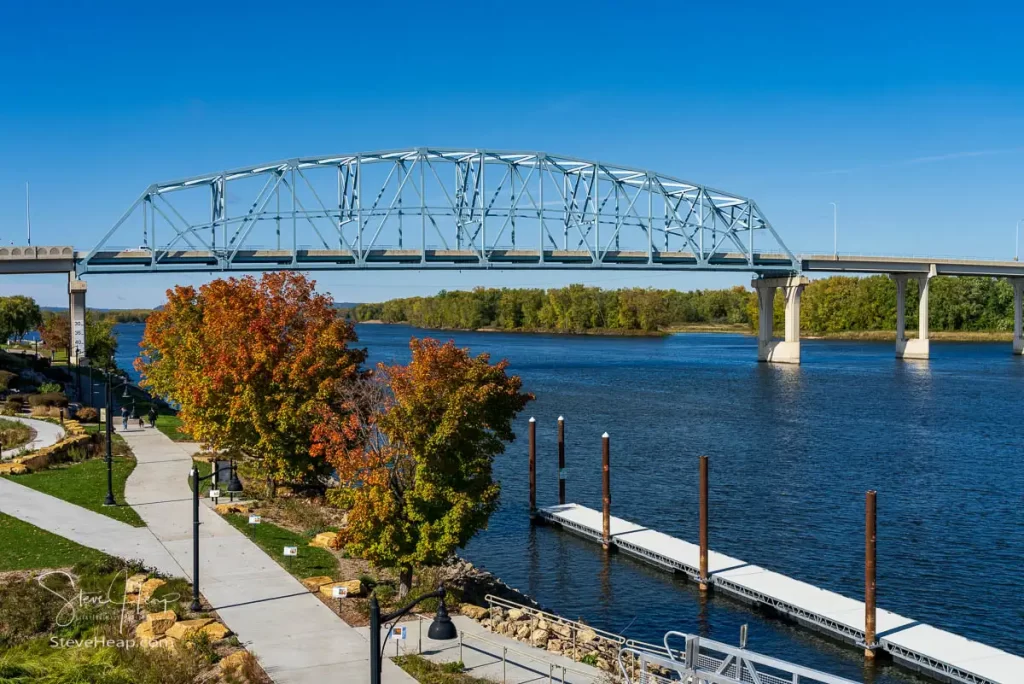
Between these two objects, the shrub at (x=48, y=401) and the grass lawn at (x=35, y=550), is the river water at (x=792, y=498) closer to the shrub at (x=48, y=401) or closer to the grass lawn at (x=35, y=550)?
the grass lawn at (x=35, y=550)

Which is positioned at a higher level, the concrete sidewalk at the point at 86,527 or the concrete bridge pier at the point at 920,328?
the concrete bridge pier at the point at 920,328

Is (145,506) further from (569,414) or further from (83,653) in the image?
(569,414)

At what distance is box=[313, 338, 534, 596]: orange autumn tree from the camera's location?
23.6m

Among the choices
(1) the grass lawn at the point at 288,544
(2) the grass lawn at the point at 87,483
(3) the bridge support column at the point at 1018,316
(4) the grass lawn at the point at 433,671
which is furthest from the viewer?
(3) the bridge support column at the point at 1018,316

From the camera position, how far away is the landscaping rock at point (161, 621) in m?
19.8

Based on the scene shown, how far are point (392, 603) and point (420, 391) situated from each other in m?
4.87

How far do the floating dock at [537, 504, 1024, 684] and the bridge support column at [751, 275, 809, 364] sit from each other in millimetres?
90847

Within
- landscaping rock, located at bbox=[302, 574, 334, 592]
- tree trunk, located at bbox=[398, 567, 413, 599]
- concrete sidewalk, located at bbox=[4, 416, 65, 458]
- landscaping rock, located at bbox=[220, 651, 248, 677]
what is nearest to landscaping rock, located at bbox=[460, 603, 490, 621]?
tree trunk, located at bbox=[398, 567, 413, 599]

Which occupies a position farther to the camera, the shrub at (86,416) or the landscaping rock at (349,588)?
the shrub at (86,416)

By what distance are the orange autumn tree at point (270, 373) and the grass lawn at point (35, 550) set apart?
683 centimetres

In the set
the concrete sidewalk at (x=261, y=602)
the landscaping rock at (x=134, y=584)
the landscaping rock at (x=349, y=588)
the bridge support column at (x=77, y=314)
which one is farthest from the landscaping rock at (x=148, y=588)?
the bridge support column at (x=77, y=314)

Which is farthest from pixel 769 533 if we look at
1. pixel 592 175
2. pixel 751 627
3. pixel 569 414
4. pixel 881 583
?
pixel 592 175

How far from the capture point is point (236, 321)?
3328 centimetres

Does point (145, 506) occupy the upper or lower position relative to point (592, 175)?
lower
